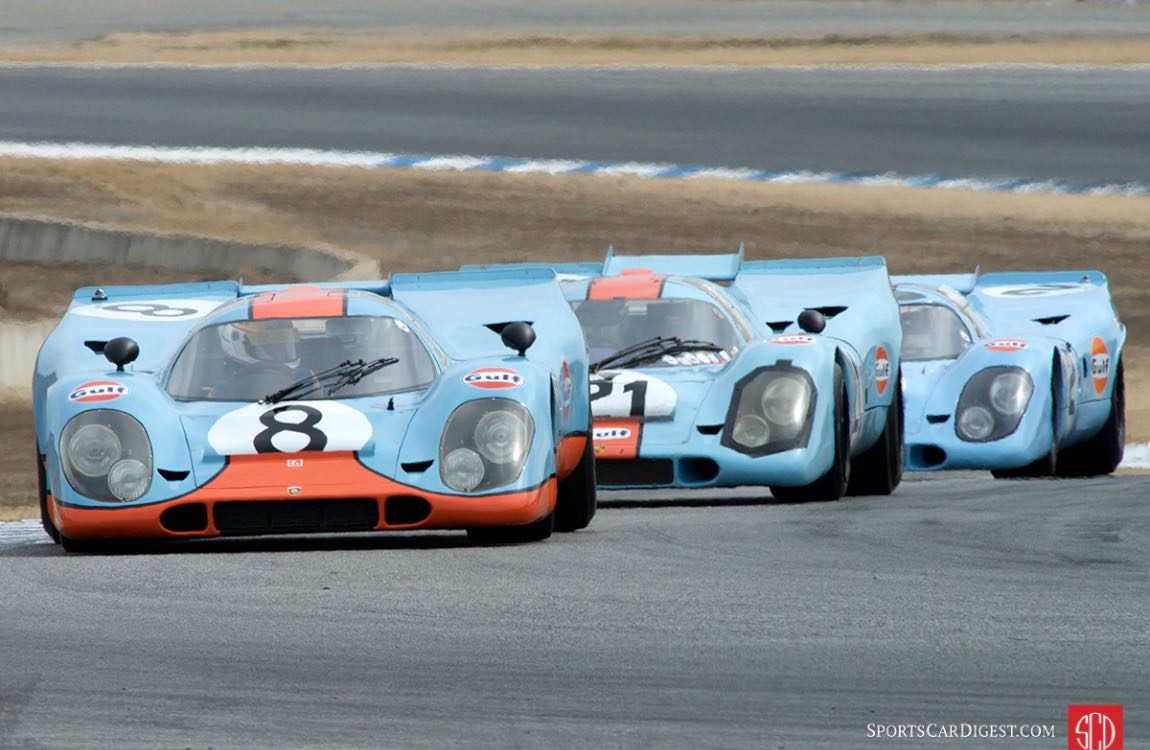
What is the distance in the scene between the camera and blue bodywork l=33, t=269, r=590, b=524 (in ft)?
26.2

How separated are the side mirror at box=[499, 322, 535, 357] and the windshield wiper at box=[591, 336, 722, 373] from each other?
2.30 m

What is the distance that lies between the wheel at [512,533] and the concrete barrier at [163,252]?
12055 millimetres

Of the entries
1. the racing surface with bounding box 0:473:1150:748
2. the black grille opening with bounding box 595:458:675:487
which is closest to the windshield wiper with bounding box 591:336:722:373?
the black grille opening with bounding box 595:458:675:487

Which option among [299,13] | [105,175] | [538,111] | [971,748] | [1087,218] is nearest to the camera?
[971,748]

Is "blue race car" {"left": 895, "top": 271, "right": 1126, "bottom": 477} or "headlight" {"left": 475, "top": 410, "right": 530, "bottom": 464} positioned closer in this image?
"headlight" {"left": 475, "top": 410, "right": 530, "bottom": 464}

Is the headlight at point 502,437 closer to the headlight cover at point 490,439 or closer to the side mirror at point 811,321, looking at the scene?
the headlight cover at point 490,439

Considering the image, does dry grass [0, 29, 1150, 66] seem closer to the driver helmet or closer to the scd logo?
the driver helmet

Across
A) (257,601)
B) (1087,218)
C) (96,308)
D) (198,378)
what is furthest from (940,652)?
(1087,218)

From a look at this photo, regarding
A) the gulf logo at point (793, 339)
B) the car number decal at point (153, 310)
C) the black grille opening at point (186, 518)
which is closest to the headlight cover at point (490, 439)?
the black grille opening at point (186, 518)

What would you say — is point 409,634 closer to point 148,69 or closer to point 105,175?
point 105,175

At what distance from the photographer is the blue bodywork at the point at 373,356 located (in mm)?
7984

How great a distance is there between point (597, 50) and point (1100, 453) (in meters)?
21.0

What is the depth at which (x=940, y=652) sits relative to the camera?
5559mm

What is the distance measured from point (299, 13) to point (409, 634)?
1441 inches
